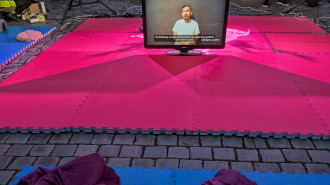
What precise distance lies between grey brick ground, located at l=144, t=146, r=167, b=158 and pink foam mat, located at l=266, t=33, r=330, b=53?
4.22 meters

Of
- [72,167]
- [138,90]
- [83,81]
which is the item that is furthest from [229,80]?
[72,167]

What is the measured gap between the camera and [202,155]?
11.4 ft

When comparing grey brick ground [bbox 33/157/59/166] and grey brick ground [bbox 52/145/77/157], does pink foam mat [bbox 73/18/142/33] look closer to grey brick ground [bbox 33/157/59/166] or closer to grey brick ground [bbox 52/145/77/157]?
grey brick ground [bbox 52/145/77/157]

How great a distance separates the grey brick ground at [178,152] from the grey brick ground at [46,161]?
4.78ft

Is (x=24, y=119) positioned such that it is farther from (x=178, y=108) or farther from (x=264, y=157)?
(x=264, y=157)

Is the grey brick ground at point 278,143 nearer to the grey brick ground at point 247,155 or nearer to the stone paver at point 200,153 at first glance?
the grey brick ground at point 247,155

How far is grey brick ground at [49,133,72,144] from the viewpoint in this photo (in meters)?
3.72

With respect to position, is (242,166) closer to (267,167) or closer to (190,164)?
(267,167)

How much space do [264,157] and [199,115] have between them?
112 centimetres

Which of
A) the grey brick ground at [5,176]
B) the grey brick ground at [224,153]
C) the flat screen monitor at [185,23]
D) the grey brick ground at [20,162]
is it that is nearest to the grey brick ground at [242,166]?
the grey brick ground at [224,153]

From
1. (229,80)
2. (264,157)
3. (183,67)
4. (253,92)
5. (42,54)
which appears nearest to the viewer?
(264,157)

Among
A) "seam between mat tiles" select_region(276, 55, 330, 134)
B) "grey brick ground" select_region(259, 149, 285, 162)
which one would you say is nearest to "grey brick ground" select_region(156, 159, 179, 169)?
"grey brick ground" select_region(259, 149, 285, 162)

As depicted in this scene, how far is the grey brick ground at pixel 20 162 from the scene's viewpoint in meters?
3.31

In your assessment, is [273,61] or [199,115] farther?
[273,61]
